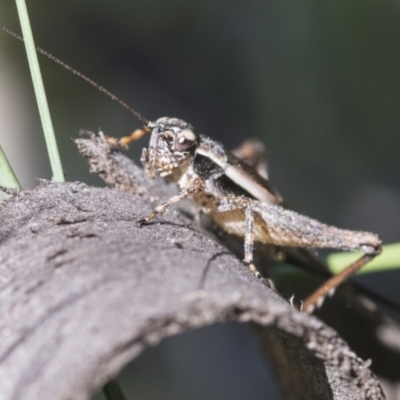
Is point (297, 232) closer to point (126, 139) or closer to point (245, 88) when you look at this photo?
point (126, 139)

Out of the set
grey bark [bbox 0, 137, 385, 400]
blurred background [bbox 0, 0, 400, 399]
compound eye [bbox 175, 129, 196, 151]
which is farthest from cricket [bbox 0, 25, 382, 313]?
blurred background [bbox 0, 0, 400, 399]

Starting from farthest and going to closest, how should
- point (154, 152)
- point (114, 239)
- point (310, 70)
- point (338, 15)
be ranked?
point (310, 70), point (338, 15), point (154, 152), point (114, 239)

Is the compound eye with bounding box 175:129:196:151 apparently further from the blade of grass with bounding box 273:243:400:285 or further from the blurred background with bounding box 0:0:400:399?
the blurred background with bounding box 0:0:400:399

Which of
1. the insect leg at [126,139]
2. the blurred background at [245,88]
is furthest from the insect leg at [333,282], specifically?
the blurred background at [245,88]

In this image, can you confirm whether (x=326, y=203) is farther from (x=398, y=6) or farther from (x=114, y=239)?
(x=114, y=239)

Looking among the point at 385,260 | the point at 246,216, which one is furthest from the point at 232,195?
the point at 385,260

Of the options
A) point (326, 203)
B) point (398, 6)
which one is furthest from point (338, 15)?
point (326, 203)
